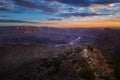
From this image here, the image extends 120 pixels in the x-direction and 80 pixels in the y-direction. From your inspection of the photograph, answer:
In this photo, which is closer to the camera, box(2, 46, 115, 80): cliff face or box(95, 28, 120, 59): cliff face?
box(2, 46, 115, 80): cliff face

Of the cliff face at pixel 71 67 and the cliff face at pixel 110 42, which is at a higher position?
the cliff face at pixel 110 42

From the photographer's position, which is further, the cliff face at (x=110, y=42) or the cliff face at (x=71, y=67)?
the cliff face at (x=110, y=42)

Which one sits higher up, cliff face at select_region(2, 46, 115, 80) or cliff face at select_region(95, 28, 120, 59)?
cliff face at select_region(95, 28, 120, 59)

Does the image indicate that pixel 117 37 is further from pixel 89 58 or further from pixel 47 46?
pixel 47 46

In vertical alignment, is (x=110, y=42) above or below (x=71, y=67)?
above

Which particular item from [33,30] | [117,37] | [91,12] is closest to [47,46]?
[33,30]

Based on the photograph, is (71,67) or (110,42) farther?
(110,42)

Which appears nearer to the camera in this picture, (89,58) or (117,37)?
(89,58)

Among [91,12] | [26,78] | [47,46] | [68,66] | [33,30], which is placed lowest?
[26,78]
